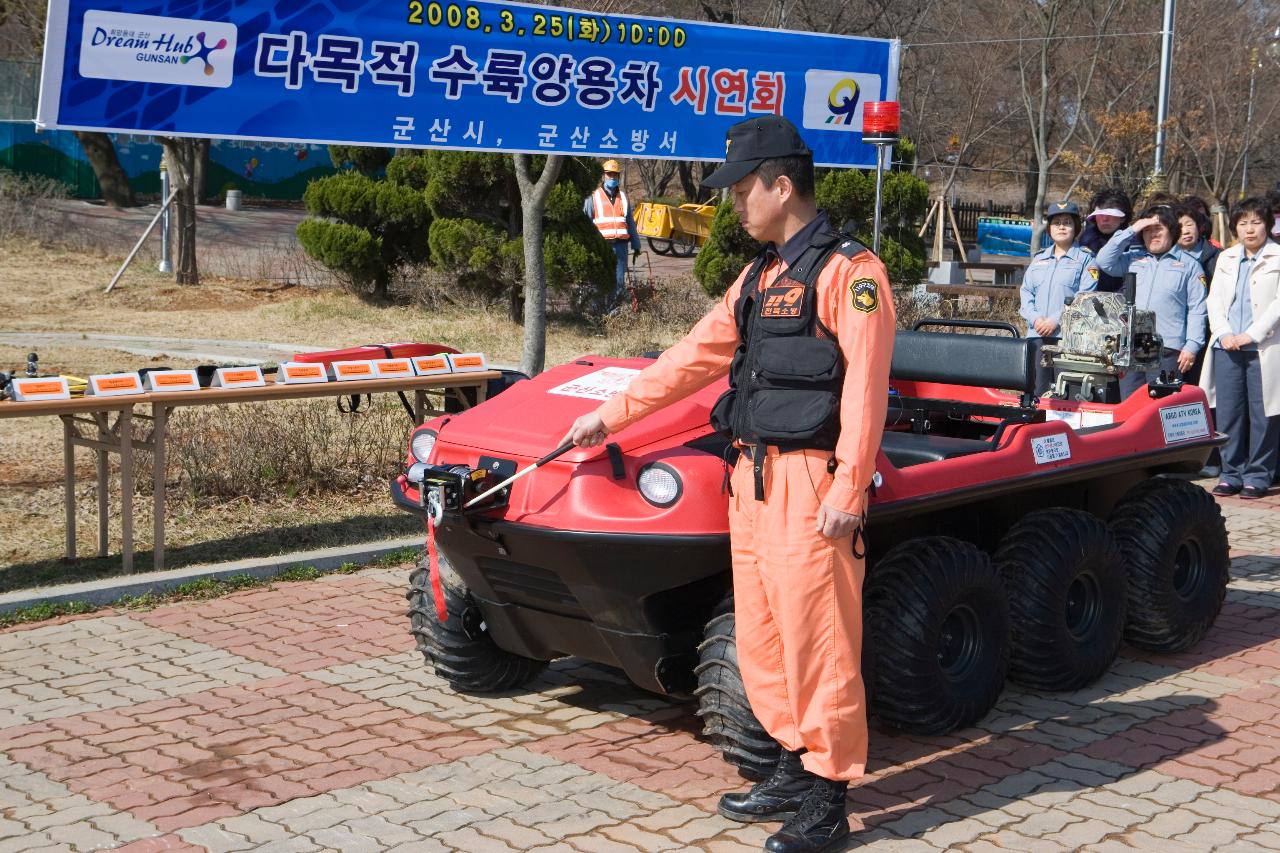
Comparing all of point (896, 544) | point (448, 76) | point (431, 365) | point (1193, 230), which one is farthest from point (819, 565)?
point (1193, 230)

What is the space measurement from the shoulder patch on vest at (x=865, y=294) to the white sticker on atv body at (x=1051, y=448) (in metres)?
1.56

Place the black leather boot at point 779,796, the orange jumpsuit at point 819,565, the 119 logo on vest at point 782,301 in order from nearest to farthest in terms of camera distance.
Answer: the orange jumpsuit at point 819,565
the 119 logo on vest at point 782,301
the black leather boot at point 779,796

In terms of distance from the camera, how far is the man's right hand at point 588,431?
441cm

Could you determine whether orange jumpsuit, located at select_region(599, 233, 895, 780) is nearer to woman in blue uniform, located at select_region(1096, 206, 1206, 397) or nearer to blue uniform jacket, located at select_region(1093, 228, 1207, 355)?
woman in blue uniform, located at select_region(1096, 206, 1206, 397)

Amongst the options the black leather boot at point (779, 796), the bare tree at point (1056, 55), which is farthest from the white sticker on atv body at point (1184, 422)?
the bare tree at point (1056, 55)

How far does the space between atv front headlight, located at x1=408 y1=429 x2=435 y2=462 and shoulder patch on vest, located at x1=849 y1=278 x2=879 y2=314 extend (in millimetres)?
1682

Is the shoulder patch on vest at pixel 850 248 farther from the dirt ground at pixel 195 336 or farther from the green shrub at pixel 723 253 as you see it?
the green shrub at pixel 723 253

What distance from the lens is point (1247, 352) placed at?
970 cm

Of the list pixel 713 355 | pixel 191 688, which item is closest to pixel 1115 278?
pixel 713 355

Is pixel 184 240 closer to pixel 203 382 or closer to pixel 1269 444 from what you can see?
pixel 203 382

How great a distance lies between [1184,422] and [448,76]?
5.02 meters

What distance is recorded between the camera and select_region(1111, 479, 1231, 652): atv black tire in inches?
237

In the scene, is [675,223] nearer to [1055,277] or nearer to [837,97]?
[837,97]

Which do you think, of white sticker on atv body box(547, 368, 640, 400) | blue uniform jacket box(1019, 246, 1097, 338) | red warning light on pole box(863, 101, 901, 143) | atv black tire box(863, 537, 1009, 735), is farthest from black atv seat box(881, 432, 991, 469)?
red warning light on pole box(863, 101, 901, 143)
